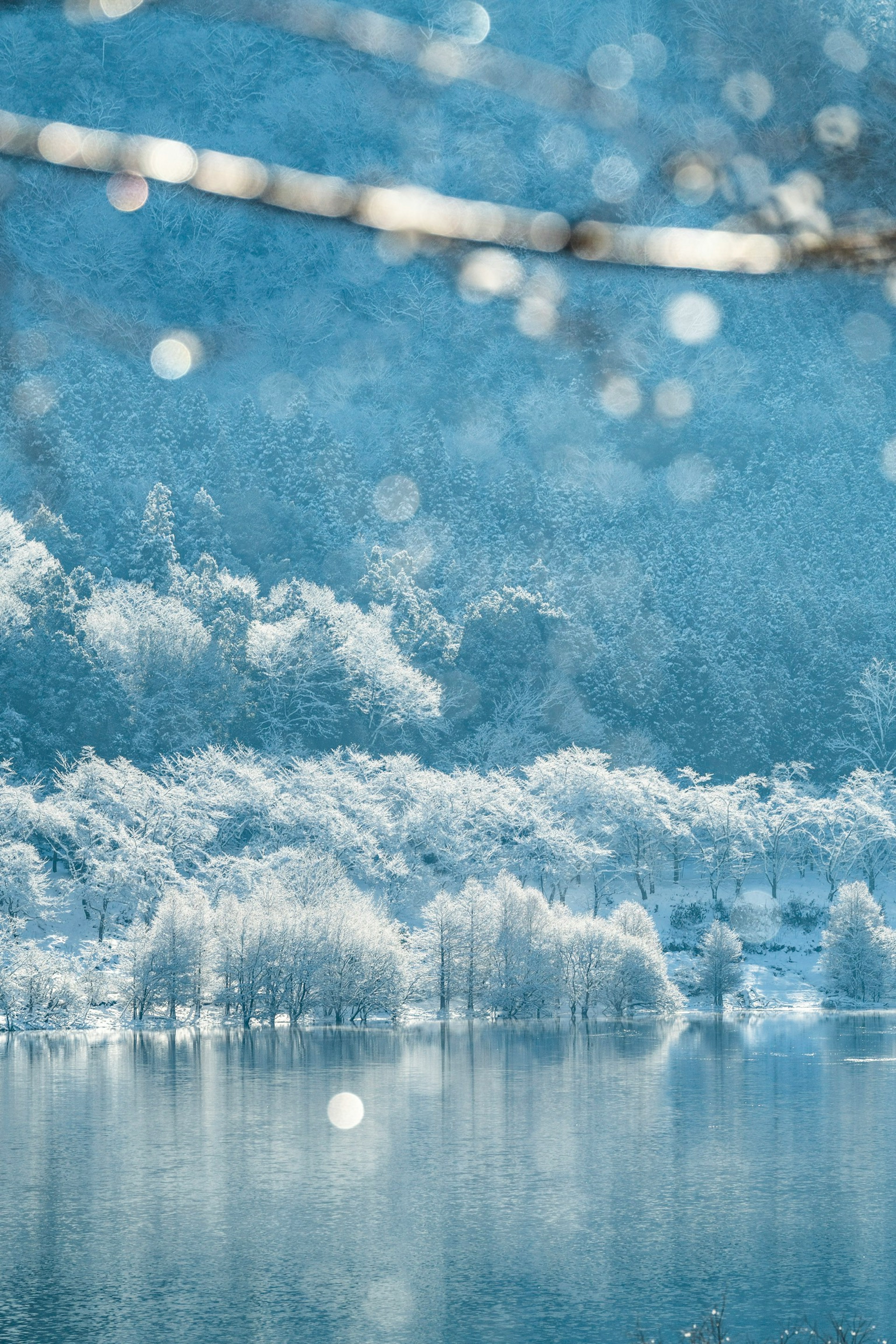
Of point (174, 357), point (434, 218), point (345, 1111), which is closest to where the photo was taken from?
point (434, 218)

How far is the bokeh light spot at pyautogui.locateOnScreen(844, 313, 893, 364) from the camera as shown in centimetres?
15962

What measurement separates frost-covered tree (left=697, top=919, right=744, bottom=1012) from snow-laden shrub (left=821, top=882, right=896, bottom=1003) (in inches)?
206

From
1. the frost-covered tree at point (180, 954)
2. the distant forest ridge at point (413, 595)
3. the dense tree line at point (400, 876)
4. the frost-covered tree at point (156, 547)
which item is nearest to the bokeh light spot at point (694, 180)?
the frost-covered tree at point (180, 954)

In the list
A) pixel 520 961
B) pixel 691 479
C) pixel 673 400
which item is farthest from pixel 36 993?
pixel 673 400

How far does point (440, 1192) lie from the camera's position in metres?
35.2

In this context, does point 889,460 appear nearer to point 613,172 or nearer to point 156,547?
point 613,172

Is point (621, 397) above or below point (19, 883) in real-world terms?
above

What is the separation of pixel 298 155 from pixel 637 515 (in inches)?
3223

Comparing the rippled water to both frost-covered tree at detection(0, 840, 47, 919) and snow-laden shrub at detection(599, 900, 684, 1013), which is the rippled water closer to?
snow-laden shrub at detection(599, 900, 684, 1013)

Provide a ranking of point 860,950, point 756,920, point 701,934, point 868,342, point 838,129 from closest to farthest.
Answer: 1. point 838,129
2. point 860,950
3. point 701,934
4. point 756,920
5. point 868,342

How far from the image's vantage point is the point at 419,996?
236 feet

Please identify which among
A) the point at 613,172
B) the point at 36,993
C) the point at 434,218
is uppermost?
the point at 613,172

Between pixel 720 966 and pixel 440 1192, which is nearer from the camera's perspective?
pixel 440 1192

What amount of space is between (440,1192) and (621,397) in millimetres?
128914
